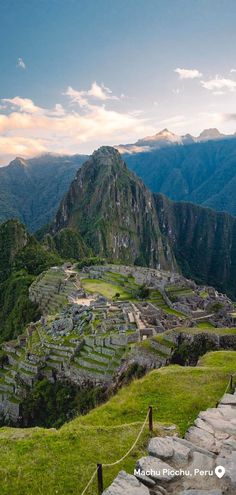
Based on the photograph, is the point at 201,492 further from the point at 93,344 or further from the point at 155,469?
the point at 93,344

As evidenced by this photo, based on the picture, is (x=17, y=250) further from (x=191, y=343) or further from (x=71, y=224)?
(x=191, y=343)

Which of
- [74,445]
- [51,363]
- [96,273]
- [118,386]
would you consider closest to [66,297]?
[96,273]

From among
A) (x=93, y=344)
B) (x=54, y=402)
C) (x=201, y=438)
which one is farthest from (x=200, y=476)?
(x=54, y=402)

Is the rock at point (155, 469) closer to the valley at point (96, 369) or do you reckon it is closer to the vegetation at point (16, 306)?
the valley at point (96, 369)

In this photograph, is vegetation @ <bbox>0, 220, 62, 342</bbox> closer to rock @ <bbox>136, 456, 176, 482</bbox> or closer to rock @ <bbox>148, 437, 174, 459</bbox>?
rock @ <bbox>148, 437, 174, 459</bbox>

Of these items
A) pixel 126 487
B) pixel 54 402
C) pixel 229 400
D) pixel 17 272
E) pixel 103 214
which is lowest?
pixel 17 272

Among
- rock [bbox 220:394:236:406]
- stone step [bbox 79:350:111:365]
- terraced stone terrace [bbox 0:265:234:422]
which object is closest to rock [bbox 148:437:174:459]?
rock [bbox 220:394:236:406]

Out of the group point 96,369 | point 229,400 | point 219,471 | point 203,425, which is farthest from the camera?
point 96,369

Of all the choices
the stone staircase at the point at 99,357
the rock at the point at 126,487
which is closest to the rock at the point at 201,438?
the rock at the point at 126,487
